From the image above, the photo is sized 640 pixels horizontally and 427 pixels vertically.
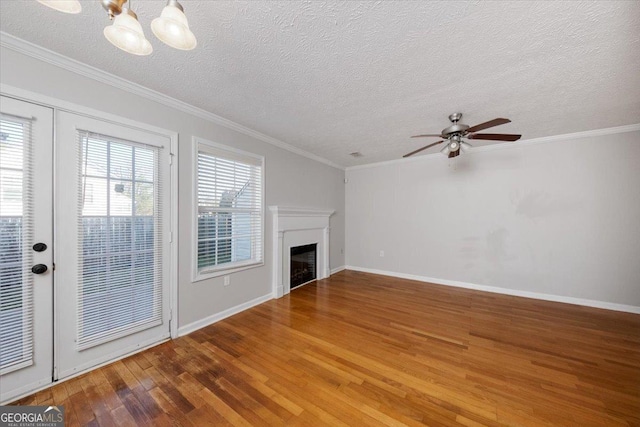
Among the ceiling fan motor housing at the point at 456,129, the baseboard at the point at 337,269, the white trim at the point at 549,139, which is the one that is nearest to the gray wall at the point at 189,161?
the baseboard at the point at 337,269

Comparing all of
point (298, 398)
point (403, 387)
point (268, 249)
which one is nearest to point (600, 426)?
point (403, 387)

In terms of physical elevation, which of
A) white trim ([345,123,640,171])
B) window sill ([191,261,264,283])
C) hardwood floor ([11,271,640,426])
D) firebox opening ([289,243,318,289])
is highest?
white trim ([345,123,640,171])

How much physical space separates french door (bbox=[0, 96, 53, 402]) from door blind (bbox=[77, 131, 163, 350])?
0.18 meters

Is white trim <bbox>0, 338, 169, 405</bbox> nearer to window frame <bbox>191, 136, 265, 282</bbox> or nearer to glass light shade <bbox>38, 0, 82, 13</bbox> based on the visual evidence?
window frame <bbox>191, 136, 265, 282</bbox>

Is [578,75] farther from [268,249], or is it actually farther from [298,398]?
[268,249]

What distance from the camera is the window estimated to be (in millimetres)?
2766

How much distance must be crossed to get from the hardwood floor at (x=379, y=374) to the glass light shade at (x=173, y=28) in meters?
2.20

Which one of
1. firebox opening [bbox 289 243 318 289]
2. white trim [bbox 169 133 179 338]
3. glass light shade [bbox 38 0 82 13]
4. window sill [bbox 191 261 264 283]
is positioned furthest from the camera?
firebox opening [bbox 289 243 318 289]

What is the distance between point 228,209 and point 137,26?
221 centimetres

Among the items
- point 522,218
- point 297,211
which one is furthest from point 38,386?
point 522,218

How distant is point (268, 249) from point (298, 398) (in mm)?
2194

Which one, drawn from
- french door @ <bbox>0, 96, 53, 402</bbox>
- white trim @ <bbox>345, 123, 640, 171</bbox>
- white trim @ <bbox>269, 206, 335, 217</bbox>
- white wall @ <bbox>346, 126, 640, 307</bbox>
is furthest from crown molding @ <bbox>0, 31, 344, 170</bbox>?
white wall @ <bbox>346, 126, 640, 307</bbox>

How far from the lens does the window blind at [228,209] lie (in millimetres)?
2779

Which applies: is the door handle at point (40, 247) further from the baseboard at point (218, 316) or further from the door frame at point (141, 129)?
the baseboard at point (218, 316)
